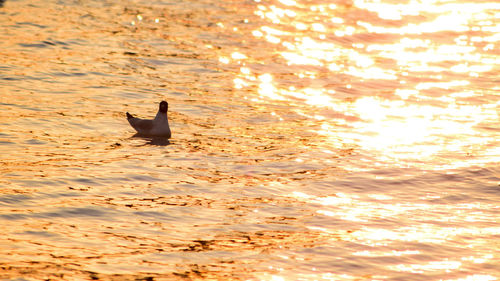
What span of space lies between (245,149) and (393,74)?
29.2ft

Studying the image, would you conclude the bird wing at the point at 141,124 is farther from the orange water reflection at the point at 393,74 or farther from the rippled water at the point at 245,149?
the orange water reflection at the point at 393,74

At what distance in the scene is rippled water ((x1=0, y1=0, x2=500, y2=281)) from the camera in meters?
9.59

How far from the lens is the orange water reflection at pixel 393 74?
15750 millimetres

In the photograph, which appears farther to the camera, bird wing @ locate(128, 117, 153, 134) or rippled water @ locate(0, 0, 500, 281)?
bird wing @ locate(128, 117, 153, 134)

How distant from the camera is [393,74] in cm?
2217

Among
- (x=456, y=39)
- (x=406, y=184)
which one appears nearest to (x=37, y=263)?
(x=406, y=184)

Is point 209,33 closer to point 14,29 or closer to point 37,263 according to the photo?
point 14,29

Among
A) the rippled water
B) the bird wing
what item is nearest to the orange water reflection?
the rippled water

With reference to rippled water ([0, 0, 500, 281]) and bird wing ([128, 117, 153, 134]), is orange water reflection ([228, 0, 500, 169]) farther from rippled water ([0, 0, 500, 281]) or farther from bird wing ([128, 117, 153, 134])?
bird wing ([128, 117, 153, 134])

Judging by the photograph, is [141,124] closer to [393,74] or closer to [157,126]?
[157,126]

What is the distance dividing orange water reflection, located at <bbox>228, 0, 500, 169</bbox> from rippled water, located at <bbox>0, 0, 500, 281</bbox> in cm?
8

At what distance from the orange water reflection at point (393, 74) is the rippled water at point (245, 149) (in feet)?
0.27

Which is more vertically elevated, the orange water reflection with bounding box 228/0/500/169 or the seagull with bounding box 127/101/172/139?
the orange water reflection with bounding box 228/0/500/169

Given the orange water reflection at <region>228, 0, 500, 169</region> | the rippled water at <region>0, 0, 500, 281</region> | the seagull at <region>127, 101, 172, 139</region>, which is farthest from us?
the orange water reflection at <region>228, 0, 500, 169</region>
